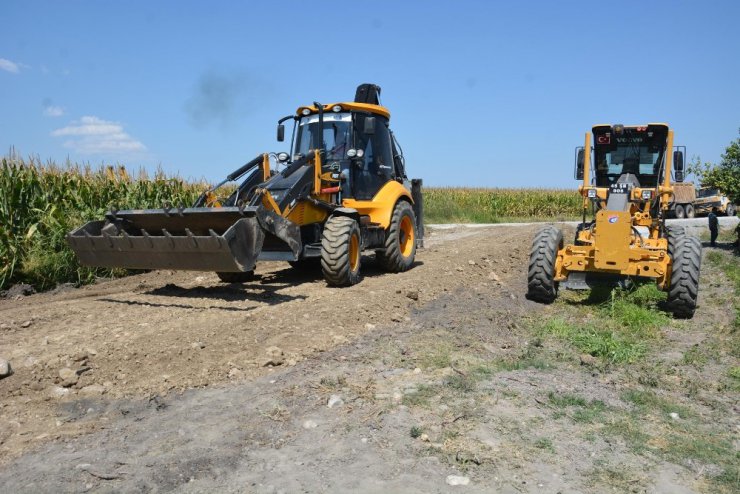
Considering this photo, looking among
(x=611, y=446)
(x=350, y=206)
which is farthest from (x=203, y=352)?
(x=350, y=206)

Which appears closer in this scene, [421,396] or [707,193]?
[421,396]

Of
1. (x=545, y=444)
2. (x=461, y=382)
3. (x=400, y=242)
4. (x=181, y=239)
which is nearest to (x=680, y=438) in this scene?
(x=545, y=444)

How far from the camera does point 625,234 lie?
7.78 metres

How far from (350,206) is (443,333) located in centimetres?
366

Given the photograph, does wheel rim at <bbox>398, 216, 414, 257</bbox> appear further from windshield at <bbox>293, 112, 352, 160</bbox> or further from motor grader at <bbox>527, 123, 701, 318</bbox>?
motor grader at <bbox>527, 123, 701, 318</bbox>

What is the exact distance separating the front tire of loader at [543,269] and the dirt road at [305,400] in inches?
22.3

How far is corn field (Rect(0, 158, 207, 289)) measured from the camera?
9.81 m

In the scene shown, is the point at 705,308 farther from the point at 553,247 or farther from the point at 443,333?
the point at 443,333

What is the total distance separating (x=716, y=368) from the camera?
5789 mm

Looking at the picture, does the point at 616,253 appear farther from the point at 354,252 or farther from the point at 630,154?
the point at 354,252

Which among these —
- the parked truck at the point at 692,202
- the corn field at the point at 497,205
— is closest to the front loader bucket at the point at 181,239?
the corn field at the point at 497,205

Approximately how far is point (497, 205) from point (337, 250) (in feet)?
95.3

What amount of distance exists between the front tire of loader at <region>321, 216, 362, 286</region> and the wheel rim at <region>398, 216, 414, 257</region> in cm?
237

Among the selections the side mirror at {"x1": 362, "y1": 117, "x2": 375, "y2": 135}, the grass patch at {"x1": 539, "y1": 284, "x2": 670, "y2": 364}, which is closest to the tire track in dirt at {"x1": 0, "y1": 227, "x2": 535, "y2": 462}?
the grass patch at {"x1": 539, "y1": 284, "x2": 670, "y2": 364}
